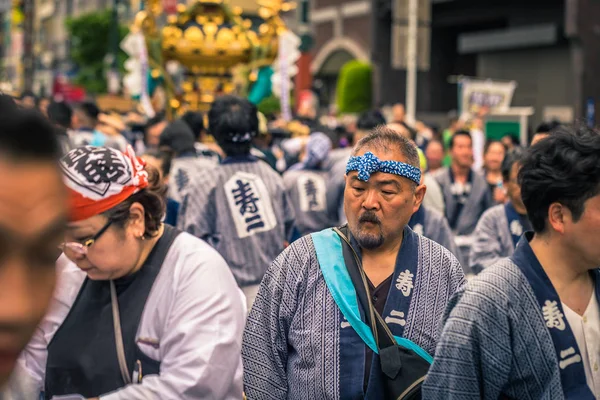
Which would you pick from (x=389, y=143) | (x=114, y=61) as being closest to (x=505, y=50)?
(x=114, y=61)

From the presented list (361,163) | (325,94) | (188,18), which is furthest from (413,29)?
(325,94)

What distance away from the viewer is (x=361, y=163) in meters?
3.20

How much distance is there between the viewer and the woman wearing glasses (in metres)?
2.61

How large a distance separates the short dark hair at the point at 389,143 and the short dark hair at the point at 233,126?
2332 millimetres

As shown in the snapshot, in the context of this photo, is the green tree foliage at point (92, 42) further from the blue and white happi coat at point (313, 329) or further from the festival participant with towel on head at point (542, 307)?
the festival participant with towel on head at point (542, 307)

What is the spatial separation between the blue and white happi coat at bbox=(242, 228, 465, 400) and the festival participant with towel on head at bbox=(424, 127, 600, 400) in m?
0.52

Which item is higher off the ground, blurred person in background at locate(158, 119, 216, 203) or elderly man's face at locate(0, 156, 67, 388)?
elderly man's face at locate(0, 156, 67, 388)

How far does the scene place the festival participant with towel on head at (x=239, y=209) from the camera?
5320 mm

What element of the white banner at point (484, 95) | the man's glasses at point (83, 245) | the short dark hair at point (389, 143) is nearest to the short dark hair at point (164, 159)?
the short dark hair at point (389, 143)

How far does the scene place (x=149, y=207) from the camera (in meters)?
2.85

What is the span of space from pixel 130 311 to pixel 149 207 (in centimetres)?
38

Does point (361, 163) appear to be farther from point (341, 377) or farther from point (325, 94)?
point (325, 94)

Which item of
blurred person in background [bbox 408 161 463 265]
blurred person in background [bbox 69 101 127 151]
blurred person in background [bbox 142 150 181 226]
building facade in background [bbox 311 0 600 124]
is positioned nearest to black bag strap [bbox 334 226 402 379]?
blurred person in background [bbox 408 161 463 265]

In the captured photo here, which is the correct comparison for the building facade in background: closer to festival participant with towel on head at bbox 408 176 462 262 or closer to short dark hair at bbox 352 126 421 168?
festival participant with towel on head at bbox 408 176 462 262
